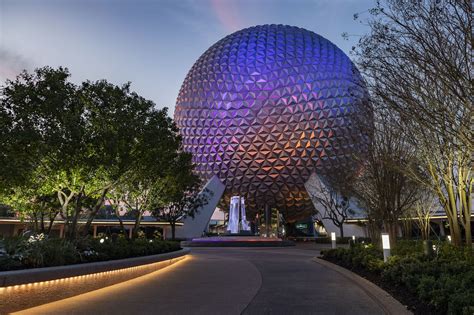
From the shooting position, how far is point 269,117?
46094mm

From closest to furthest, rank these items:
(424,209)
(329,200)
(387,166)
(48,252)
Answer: (48,252), (387,166), (424,209), (329,200)

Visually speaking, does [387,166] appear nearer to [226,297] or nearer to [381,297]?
[381,297]

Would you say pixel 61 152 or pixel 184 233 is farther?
pixel 184 233

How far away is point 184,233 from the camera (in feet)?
158

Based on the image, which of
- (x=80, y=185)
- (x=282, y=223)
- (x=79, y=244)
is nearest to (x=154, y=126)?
(x=80, y=185)

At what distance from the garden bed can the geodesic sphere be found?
30308mm

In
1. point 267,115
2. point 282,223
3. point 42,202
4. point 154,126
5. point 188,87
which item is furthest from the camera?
point 282,223

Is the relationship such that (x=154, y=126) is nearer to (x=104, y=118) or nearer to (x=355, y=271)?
(x=104, y=118)

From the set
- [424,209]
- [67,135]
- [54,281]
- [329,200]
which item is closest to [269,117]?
[329,200]

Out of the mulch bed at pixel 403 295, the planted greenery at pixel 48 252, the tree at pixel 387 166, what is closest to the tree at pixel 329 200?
the tree at pixel 387 166

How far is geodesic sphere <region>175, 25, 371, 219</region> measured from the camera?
4578 centimetres

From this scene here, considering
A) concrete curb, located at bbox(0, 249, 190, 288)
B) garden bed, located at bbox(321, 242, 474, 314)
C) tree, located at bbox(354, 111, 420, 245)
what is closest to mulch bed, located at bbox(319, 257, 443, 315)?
garden bed, located at bbox(321, 242, 474, 314)

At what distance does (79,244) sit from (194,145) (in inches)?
1456

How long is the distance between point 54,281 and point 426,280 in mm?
7991
